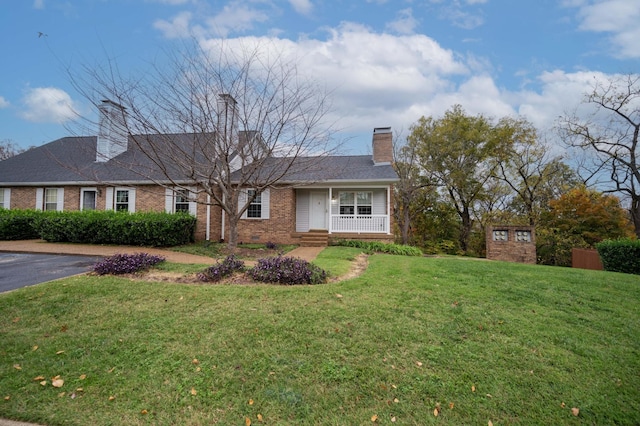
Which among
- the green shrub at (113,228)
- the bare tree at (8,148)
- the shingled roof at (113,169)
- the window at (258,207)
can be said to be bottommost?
the green shrub at (113,228)

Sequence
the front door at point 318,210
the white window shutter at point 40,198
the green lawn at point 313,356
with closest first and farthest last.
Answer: the green lawn at point 313,356
the front door at point 318,210
the white window shutter at point 40,198

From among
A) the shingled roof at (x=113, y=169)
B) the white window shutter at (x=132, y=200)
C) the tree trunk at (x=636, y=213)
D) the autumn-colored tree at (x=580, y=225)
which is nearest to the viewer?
the shingled roof at (x=113, y=169)

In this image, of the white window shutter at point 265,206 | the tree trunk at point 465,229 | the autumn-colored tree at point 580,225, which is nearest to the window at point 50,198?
the white window shutter at point 265,206

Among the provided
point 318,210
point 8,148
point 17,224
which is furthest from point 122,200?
point 8,148

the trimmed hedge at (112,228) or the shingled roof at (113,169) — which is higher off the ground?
the shingled roof at (113,169)

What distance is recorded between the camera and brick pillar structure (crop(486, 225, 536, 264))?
1299 centimetres

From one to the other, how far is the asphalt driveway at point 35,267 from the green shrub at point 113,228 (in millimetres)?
2178

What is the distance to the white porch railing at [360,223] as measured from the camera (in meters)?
13.7

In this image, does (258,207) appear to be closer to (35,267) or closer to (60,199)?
(35,267)

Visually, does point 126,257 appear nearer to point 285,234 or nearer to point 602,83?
point 285,234

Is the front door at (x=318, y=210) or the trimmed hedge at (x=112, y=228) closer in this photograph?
the trimmed hedge at (x=112, y=228)

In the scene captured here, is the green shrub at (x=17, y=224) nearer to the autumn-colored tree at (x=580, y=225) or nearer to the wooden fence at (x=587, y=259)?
the wooden fence at (x=587, y=259)

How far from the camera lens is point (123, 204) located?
14.4 m

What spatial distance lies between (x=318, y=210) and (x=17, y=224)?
508 inches
